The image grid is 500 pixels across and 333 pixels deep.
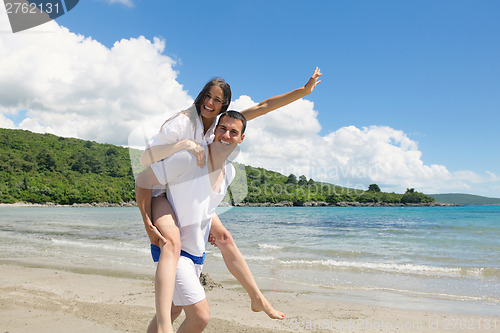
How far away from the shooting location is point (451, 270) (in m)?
9.67

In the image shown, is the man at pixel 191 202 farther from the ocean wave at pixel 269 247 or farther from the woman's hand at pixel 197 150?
the ocean wave at pixel 269 247

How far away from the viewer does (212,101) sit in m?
2.43

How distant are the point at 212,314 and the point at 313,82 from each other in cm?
365

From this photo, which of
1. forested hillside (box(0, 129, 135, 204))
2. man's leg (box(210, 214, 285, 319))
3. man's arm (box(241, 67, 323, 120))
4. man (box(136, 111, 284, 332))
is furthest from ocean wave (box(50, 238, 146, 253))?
forested hillside (box(0, 129, 135, 204))

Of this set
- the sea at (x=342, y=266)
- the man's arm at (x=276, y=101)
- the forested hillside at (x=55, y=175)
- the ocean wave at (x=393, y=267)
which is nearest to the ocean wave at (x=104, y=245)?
the sea at (x=342, y=266)

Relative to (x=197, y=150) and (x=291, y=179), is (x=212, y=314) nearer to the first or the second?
(x=197, y=150)

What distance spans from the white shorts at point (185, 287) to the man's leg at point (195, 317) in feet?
0.11

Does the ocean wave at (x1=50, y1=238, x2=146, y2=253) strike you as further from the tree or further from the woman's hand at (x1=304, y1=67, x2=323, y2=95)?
the tree

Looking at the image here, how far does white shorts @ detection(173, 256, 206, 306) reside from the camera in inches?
85.0

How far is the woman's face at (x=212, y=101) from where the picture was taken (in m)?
2.43

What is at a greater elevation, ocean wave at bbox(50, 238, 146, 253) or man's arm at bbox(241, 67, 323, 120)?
man's arm at bbox(241, 67, 323, 120)

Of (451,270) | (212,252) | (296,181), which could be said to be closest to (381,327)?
→ (451,270)

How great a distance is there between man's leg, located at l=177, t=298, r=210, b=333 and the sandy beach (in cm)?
250

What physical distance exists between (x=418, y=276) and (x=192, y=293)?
8087 millimetres
